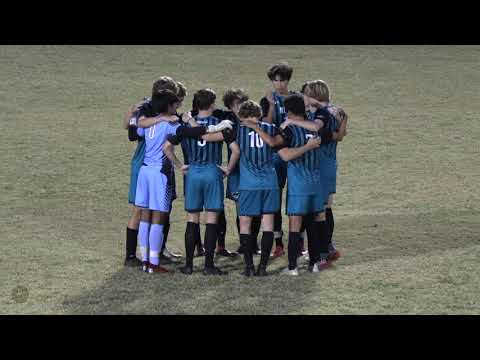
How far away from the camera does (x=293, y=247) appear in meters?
10.4

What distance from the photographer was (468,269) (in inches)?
422

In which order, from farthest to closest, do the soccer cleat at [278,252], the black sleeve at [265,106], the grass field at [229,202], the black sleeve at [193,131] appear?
the soccer cleat at [278,252] < the black sleeve at [265,106] < the black sleeve at [193,131] < the grass field at [229,202]

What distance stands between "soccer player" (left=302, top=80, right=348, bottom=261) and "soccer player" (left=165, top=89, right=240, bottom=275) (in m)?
1.08

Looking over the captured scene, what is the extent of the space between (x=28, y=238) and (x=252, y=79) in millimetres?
13054

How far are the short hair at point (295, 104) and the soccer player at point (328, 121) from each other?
0.33 metres

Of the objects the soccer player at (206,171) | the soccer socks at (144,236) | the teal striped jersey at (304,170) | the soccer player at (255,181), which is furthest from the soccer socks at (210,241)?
the teal striped jersey at (304,170)

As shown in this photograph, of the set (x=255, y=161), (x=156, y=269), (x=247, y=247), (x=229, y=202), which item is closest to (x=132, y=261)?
(x=156, y=269)

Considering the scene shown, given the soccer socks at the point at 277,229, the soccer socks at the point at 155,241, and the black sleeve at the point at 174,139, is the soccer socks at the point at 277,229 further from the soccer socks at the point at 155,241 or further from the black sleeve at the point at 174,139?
the black sleeve at the point at 174,139

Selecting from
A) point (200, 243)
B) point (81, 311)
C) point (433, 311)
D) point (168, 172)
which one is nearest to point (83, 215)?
point (200, 243)

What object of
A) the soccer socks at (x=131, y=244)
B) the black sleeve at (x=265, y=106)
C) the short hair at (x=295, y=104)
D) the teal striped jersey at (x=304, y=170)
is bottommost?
the soccer socks at (x=131, y=244)

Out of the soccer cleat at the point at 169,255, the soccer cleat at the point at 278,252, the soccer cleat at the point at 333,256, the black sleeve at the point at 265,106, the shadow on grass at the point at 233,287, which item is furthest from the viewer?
the soccer cleat at the point at 278,252

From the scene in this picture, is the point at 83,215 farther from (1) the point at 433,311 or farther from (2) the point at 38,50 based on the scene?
(2) the point at 38,50

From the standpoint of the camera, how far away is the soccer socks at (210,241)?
10.3m

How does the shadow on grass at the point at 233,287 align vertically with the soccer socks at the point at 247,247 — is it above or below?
below
